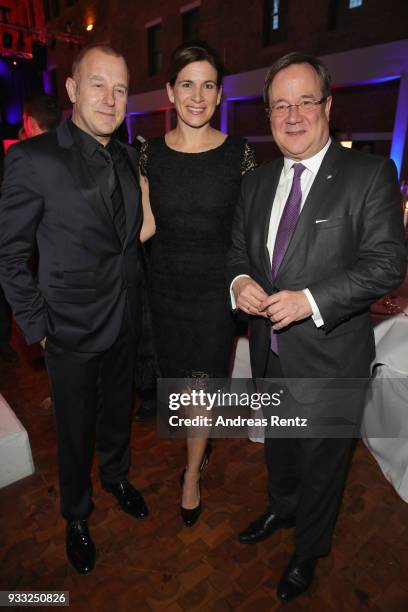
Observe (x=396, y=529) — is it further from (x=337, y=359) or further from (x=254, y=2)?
(x=254, y=2)

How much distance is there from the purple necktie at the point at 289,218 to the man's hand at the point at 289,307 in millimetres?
185

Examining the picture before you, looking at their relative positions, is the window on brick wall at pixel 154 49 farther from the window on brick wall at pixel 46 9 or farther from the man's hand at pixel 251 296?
the man's hand at pixel 251 296

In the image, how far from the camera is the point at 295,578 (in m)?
1.85

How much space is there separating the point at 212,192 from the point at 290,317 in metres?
0.87

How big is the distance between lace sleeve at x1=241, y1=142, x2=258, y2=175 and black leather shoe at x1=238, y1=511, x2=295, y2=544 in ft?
6.18

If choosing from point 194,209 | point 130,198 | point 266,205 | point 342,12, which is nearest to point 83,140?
point 130,198

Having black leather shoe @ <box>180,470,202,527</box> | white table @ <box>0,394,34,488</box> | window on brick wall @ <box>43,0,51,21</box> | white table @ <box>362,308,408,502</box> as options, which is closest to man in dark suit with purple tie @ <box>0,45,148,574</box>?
black leather shoe @ <box>180,470,202,527</box>

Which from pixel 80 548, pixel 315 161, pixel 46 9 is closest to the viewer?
pixel 315 161

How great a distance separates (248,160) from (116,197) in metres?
0.75

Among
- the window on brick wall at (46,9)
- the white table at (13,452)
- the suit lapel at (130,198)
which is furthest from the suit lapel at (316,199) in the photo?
the window on brick wall at (46,9)

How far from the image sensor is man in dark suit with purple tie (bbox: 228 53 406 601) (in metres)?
1.41

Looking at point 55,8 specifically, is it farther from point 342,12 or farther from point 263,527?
point 263,527

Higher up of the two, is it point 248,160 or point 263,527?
point 248,160

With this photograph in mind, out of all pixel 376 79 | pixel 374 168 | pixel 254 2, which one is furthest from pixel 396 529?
pixel 254 2
